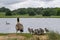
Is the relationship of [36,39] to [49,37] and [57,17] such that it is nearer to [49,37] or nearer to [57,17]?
[49,37]

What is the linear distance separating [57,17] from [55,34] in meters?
46.3

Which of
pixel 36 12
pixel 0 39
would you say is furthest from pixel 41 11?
pixel 0 39

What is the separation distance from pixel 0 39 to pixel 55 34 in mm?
4848

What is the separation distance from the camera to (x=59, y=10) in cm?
6216

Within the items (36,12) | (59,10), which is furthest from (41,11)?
(59,10)

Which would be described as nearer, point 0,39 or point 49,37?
point 49,37

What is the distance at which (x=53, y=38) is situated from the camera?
→ 1759 cm

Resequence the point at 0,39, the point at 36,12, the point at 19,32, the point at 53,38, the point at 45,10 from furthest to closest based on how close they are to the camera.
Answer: the point at 36,12 → the point at 45,10 → the point at 19,32 → the point at 0,39 → the point at 53,38

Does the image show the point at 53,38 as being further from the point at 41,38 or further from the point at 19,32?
the point at 19,32

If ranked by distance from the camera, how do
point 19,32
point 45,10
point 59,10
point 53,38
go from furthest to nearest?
point 59,10 < point 45,10 < point 19,32 < point 53,38

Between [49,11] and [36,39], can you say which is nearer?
[36,39]

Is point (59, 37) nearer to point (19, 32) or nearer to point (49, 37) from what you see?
point (49, 37)

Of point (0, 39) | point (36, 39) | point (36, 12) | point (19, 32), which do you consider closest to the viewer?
point (36, 39)

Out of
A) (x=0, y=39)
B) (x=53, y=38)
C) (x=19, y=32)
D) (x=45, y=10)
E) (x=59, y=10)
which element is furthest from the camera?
(x=59, y=10)
